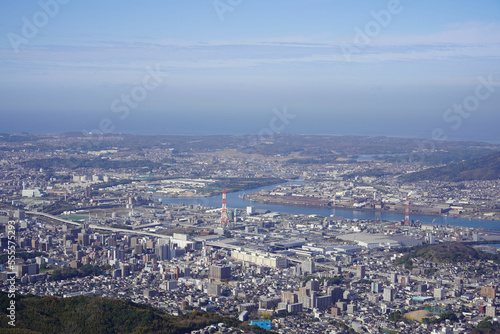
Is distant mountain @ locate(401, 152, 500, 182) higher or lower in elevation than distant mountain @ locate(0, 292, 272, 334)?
higher

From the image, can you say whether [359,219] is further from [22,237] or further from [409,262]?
[22,237]

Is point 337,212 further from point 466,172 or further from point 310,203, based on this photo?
point 466,172

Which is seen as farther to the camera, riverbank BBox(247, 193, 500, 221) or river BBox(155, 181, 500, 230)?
riverbank BBox(247, 193, 500, 221)


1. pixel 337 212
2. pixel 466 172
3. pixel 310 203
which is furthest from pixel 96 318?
pixel 466 172

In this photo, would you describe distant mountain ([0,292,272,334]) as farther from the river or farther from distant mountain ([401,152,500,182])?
distant mountain ([401,152,500,182])

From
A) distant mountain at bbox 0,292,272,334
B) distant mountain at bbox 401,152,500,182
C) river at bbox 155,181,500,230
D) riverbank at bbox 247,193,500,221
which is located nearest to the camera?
distant mountain at bbox 0,292,272,334

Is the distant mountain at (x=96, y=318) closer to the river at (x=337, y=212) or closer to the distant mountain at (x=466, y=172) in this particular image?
the river at (x=337, y=212)

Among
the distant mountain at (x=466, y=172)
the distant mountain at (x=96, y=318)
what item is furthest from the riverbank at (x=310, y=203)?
the distant mountain at (x=96, y=318)

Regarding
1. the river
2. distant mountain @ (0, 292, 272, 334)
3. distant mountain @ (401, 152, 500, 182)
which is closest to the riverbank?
the river
